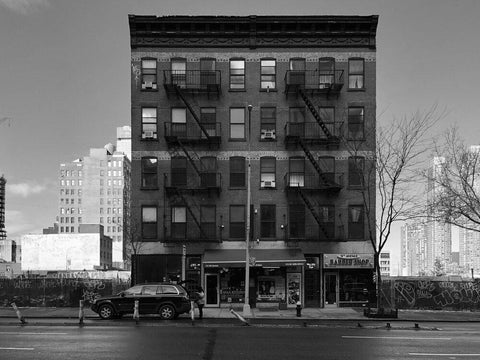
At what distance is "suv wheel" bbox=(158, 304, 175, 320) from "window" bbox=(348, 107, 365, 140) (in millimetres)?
17634

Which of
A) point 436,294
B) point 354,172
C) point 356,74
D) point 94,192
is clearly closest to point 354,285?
point 436,294

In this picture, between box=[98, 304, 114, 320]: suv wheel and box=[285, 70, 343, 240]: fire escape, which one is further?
box=[285, 70, 343, 240]: fire escape

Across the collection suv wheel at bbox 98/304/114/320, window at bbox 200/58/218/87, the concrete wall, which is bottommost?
the concrete wall

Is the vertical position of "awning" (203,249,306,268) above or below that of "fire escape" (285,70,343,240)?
Result: below

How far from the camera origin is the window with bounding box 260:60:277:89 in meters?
38.2

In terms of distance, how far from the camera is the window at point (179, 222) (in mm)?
37375

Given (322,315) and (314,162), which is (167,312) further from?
(314,162)

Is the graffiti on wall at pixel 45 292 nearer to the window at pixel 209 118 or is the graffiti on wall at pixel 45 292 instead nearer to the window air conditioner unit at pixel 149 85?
the window at pixel 209 118

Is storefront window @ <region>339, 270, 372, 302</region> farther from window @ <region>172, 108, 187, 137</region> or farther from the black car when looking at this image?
the black car

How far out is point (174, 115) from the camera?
38.2 m

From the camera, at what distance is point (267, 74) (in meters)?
38.3

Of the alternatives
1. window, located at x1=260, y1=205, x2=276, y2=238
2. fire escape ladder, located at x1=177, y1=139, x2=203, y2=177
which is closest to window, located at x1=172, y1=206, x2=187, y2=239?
fire escape ladder, located at x1=177, y1=139, x2=203, y2=177

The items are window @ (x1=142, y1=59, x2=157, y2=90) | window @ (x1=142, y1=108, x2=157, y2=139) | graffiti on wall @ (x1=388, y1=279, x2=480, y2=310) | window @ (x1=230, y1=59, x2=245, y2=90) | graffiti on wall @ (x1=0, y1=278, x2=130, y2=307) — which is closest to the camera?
graffiti on wall @ (x1=388, y1=279, x2=480, y2=310)

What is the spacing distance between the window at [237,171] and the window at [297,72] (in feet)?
19.7
